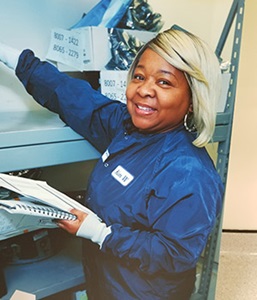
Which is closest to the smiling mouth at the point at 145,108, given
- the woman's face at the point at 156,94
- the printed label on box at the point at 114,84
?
the woman's face at the point at 156,94

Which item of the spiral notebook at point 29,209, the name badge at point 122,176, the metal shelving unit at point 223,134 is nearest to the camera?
the spiral notebook at point 29,209

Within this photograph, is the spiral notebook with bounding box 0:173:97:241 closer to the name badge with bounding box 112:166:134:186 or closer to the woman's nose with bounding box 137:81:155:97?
the name badge with bounding box 112:166:134:186

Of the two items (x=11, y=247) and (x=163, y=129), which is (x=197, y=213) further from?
(x=11, y=247)

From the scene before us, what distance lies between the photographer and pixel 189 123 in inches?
26.8

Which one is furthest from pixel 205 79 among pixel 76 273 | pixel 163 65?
pixel 76 273

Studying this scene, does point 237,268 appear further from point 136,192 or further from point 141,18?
point 141,18

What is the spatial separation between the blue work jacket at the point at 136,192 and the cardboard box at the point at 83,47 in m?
0.03

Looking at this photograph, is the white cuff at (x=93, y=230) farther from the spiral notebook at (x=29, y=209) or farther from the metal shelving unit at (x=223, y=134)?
the metal shelving unit at (x=223, y=134)

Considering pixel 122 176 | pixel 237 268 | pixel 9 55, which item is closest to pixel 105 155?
pixel 122 176

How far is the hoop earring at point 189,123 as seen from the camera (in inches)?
26.2

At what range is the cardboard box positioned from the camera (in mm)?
704

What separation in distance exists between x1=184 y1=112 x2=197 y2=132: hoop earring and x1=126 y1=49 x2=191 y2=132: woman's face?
13 mm

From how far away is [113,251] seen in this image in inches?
27.1

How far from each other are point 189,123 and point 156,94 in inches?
4.5
